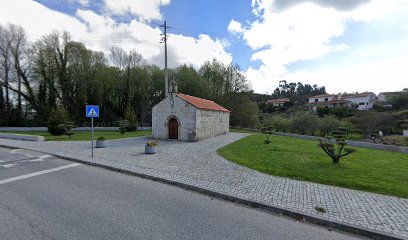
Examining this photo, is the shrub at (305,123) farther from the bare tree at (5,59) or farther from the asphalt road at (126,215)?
the bare tree at (5,59)

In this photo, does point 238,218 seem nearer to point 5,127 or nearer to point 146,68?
point 146,68

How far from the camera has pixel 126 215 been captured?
169 inches

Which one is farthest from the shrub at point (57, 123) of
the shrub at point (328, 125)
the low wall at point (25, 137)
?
the shrub at point (328, 125)

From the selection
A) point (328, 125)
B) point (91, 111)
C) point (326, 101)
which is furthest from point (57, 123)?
point (326, 101)

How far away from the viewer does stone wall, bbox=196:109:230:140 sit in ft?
61.3

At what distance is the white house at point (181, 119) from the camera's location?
1802cm

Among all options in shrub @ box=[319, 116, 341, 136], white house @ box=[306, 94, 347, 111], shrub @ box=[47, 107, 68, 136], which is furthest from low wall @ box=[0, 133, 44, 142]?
white house @ box=[306, 94, 347, 111]

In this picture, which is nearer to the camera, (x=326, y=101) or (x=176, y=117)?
(x=176, y=117)

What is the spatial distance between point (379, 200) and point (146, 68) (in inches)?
1483

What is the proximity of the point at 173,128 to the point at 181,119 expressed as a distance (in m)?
1.29

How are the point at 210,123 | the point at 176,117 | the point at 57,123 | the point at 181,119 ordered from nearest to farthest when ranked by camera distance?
the point at 181,119
the point at 176,117
the point at 57,123
the point at 210,123

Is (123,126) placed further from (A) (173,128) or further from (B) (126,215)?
(B) (126,215)

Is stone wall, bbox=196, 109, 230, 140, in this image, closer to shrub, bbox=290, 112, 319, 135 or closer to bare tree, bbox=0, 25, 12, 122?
shrub, bbox=290, 112, 319, 135

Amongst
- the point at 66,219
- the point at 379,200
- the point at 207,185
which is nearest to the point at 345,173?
the point at 379,200
